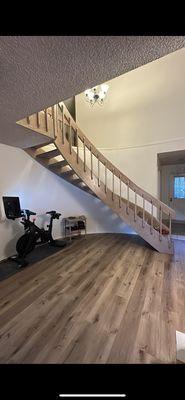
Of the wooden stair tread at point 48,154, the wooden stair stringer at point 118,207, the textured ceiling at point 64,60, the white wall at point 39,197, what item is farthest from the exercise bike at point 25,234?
the textured ceiling at point 64,60

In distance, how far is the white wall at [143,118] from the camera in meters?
4.40

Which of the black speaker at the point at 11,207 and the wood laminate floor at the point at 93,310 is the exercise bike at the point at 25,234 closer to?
the black speaker at the point at 11,207

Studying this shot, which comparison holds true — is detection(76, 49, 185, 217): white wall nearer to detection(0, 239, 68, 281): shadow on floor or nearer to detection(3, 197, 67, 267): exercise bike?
detection(0, 239, 68, 281): shadow on floor

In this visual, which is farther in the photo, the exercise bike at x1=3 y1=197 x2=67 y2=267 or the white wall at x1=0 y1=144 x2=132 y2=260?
the white wall at x1=0 y1=144 x2=132 y2=260

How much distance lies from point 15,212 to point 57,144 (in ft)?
4.37

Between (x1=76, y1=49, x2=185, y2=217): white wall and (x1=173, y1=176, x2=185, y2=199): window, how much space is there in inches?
116

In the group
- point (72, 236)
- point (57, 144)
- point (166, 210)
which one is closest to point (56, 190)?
point (72, 236)

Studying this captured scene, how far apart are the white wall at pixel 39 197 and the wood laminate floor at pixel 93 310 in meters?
0.95

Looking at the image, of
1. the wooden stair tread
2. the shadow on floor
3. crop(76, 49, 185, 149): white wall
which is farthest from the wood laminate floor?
crop(76, 49, 185, 149): white wall

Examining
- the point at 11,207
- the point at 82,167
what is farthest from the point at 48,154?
the point at 11,207

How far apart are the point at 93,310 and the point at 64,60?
2.21 m

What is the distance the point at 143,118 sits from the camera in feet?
15.7

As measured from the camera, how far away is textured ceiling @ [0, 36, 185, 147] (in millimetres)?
1139

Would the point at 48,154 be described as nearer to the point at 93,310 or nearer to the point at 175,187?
the point at 93,310
